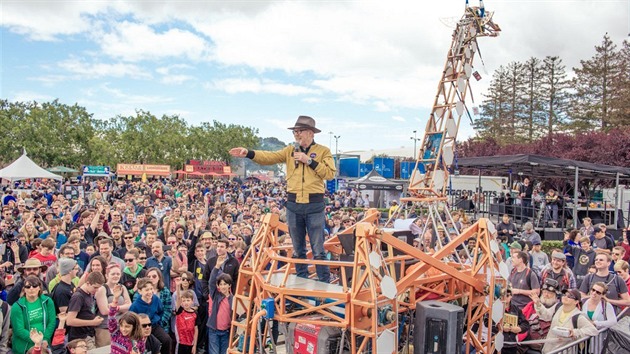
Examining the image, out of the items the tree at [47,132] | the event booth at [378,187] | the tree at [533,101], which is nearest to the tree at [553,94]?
the tree at [533,101]

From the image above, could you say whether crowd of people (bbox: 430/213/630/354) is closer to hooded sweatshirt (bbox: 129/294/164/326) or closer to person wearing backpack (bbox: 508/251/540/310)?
person wearing backpack (bbox: 508/251/540/310)

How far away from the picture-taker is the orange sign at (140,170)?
177 ft

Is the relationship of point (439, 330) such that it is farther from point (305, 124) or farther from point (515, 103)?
point (515, 103)

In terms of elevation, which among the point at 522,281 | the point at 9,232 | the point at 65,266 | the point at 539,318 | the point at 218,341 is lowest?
the point at 218,341

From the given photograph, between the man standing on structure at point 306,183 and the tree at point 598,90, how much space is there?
4671 centimetres

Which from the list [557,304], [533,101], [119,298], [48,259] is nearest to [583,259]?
[557,304]

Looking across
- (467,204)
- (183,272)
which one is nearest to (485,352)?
(183,272)

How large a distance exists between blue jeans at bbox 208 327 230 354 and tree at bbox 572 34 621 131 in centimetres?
4671

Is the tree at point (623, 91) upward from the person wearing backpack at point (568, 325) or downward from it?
upward

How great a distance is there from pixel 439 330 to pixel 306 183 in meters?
2.09

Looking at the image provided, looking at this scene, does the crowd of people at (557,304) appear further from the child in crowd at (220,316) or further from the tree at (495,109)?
the tree at (495,109)

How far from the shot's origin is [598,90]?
46531 mm

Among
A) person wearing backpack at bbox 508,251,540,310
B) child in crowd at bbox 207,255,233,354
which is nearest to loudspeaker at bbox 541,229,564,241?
person wearing backpack at bbox 508,251,540,310

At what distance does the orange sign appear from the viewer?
54.0 m
